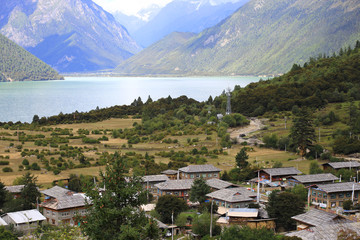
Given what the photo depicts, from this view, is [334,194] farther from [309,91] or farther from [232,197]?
[309,91]

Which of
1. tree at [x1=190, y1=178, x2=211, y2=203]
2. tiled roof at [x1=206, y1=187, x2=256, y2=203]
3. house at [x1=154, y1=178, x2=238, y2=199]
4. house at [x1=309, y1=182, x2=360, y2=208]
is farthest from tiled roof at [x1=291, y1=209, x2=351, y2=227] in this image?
house at [x1=154, y1=178, x2=238, y2=199]

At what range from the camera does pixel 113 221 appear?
17.9 metres

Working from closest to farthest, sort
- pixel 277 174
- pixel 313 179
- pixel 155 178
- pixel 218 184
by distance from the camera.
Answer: pixel 218 184 → pixel 313 179 → pixel 155 178 → pixel 277 174

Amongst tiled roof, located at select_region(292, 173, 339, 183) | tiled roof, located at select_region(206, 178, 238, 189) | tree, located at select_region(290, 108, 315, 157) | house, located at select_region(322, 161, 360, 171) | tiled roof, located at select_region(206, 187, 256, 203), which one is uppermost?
tree, located at select_region(290, 108, 315, 157)

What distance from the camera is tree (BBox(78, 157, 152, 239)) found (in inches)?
690

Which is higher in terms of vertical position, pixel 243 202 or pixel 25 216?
pixel 243 202

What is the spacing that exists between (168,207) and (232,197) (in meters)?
4.63

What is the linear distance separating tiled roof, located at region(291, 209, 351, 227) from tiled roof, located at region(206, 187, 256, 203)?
213 inches

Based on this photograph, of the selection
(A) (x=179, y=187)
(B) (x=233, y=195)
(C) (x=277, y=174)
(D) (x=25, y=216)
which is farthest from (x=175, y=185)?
(D) (x=25, y=216)

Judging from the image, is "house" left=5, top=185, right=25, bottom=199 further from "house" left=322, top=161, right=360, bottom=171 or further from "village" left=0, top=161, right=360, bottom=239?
"house" left=322, top=161, right=360, bottom=171

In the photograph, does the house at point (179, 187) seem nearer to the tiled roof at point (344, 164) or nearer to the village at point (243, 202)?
the village at point (243, 202)

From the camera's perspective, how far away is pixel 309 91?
94.3 m

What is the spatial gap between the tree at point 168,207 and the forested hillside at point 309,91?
191 ft

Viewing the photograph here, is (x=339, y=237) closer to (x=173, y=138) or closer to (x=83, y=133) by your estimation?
(x=173, y=138)
